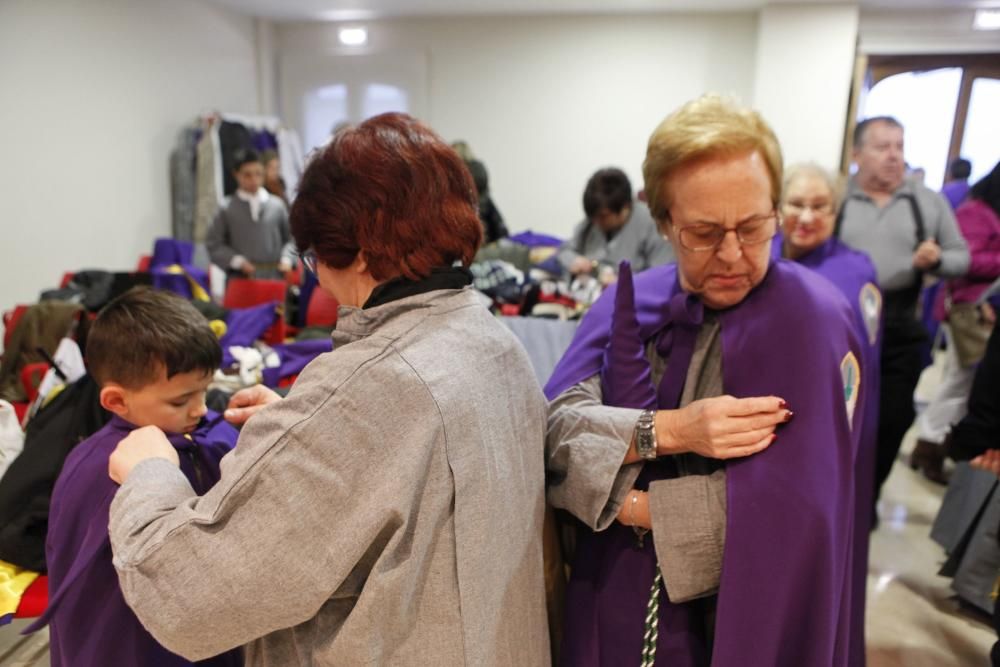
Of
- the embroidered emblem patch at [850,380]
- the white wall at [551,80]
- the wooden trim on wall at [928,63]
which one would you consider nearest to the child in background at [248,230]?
the white wall at [551,80]

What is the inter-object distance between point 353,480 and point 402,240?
30 cm

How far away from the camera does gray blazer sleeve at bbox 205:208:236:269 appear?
4.50 meters

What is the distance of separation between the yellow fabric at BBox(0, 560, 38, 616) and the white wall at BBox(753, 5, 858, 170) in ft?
20.8

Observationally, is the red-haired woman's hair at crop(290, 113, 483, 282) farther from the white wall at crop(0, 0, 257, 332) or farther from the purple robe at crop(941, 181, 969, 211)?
the purple robe at crop(941, 181, 969, 211)

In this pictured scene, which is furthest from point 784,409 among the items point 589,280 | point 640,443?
point 589,280

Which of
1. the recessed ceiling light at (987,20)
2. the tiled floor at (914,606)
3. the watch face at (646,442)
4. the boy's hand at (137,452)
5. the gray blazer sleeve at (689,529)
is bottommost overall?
the tiled floor at (914,606)

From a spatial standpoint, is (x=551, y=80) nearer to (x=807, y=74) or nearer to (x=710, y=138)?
(x=807, y=74)

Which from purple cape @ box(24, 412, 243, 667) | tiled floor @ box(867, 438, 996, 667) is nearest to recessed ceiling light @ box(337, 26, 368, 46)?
tiled floor @ box(867, 438, 996, 667)

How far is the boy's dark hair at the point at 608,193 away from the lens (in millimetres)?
3701

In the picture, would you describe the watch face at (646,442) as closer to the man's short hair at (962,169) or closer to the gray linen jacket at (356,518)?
the gray linen jacket at (356,518)

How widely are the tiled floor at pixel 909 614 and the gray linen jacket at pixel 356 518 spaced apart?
6.09ft

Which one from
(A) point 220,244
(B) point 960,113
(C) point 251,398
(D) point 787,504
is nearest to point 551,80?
(A) point 220,244

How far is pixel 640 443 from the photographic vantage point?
1.04 metres

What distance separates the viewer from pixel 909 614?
2.55 metres
